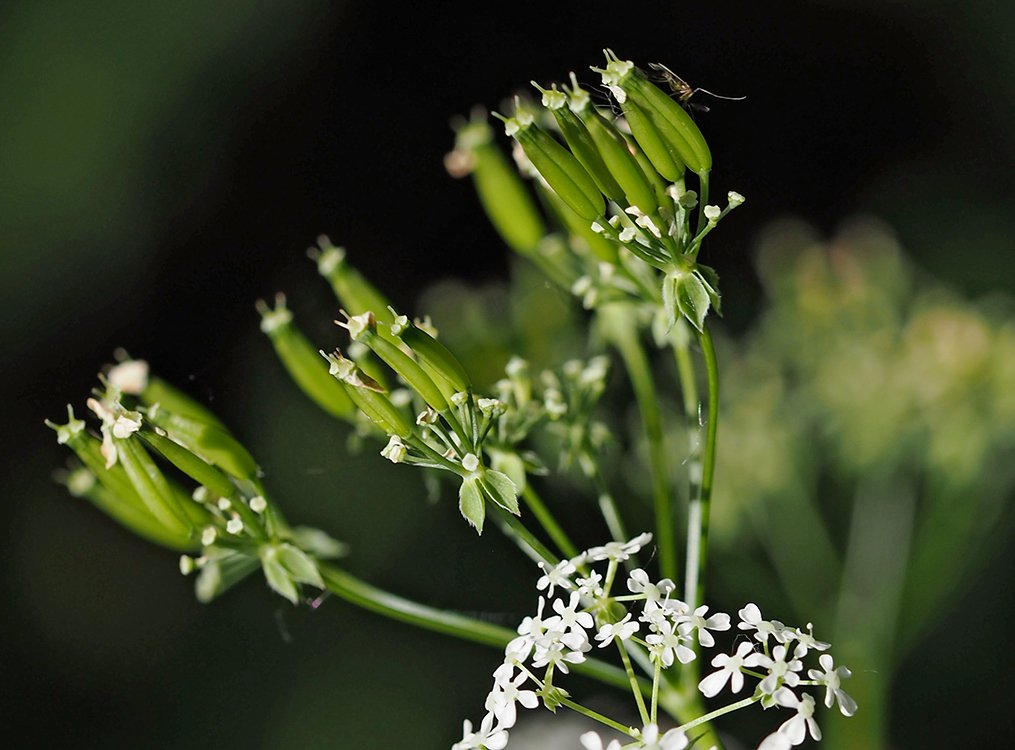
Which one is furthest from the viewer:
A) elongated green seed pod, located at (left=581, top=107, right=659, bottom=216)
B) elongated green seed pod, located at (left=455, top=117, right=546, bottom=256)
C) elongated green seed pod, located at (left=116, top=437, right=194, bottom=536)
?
elongated green seed pod, located at (left=455, top=117, right=546, bottom=256)

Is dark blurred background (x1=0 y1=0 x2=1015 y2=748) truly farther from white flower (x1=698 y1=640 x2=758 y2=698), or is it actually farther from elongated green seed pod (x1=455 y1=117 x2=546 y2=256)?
white flower (x1=698 y1=640 x2=758 y2=698)

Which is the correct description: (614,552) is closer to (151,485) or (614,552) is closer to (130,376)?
(151,485)

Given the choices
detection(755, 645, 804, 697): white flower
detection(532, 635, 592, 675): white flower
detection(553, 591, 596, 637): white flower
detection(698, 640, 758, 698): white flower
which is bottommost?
detection(755, 645, 804, 697): white flower

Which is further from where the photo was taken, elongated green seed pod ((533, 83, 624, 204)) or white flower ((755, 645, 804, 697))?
elongated green seed pod ((533, 83, 624, 204))

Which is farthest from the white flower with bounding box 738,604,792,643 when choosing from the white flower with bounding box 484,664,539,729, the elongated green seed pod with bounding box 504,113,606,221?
the elongated green seed pod with bounding box 504,113,606,221

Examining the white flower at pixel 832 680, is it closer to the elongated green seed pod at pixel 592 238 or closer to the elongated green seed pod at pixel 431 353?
the elongated green seed pod at pixel 431 353

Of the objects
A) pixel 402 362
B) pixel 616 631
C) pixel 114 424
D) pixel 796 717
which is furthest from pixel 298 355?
pixel 796 717
